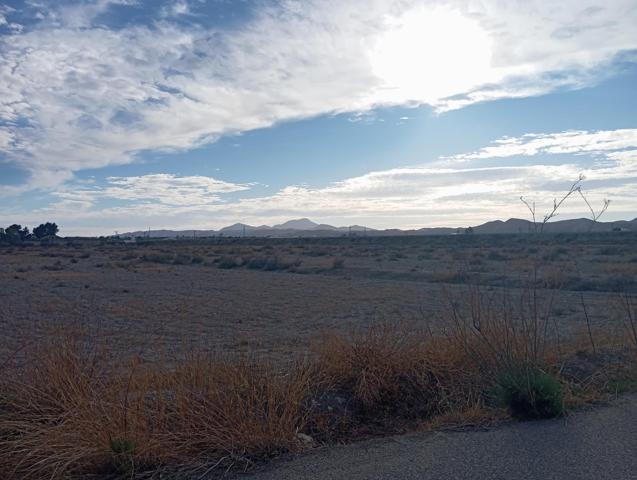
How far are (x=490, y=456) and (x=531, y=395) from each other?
1532 millimetres

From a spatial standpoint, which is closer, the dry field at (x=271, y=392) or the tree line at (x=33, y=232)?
the dry field at (x=271, y=392)

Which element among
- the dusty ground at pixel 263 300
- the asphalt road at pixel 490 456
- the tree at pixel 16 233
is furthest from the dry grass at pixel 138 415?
the tree at pixel 16 233

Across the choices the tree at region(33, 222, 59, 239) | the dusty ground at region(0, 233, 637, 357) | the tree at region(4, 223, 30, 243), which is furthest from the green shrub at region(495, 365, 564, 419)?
the tree at region(33, 222, 59, 239)

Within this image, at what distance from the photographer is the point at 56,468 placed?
17.0 ft

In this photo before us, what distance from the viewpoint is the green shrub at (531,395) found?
697 centimetres

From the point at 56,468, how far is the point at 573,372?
6813mm

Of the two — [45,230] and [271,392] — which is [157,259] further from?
[45,230]

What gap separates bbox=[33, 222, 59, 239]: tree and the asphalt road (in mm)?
166538

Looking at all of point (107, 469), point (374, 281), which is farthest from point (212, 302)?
point (107, 469)

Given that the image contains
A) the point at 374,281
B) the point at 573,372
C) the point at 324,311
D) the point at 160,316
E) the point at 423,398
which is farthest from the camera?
the point at 374,281

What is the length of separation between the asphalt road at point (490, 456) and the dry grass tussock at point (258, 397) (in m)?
0.41

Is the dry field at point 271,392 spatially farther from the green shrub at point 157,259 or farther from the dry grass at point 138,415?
the green shrub at point 157,259

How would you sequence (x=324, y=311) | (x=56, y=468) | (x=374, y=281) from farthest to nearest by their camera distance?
(x=374, y=281) → (x=324, y=311) → (x=56, y=468)

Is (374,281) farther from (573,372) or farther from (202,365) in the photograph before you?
(202,365)
